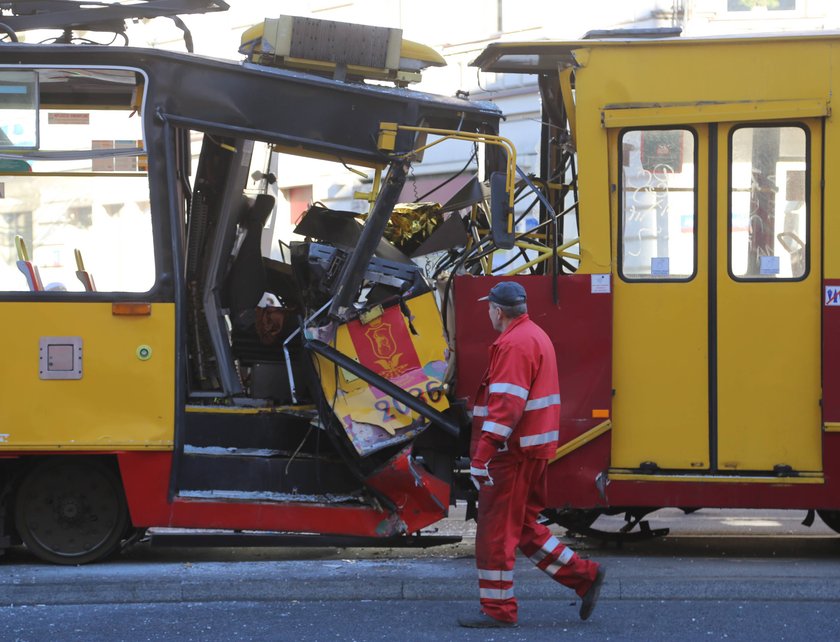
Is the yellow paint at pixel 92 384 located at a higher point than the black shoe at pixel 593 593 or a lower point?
higher

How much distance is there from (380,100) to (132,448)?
2298 millimetres

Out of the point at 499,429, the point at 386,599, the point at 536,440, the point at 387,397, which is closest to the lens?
the point at 499,429

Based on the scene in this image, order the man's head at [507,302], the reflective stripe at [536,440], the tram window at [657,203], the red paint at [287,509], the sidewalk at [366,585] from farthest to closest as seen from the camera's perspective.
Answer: the tram window at [657,203] → the red paint at [287,509] → the sidewalk at [366,585] → the man's head at [507,302] → the reflective stripe at [536,440]

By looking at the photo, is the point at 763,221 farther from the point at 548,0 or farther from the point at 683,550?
the point at 548,0

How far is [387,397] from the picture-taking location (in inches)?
284

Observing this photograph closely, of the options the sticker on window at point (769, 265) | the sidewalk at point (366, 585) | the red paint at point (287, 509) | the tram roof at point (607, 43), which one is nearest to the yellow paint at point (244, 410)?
the red paint at point (287, 509)

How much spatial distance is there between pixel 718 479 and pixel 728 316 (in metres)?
0.89

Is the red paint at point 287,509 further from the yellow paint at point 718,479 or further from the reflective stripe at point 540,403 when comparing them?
the reflective stripe at point 540,403

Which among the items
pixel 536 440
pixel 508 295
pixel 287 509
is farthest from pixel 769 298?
pixel 287 509

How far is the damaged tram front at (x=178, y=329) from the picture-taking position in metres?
7.09

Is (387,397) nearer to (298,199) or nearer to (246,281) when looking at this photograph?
(246,281)

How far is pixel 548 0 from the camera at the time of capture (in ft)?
58.7

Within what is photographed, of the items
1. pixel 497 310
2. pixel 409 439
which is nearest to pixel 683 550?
pixel 409 439

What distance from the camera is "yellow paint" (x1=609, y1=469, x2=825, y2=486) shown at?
7.23m
